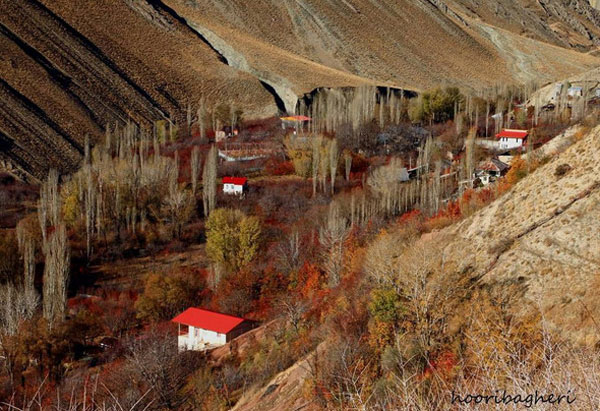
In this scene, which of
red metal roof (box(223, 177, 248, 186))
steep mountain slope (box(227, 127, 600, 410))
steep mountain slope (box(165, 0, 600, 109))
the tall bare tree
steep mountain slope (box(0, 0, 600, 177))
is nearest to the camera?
steep mountain slope (box(227, 127, 600, 410))

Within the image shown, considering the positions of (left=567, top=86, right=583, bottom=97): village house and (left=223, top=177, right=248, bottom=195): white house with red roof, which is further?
(left=567, top=86, right=583, bottom=97): village house

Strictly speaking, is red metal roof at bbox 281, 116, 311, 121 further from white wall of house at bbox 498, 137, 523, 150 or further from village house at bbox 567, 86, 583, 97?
village house at bbox 567, 86, 583, 97

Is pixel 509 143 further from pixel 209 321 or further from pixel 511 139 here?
pixel 209 321

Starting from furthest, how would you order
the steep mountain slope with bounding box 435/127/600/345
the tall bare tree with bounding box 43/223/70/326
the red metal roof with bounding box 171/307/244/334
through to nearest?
the tall bare tree with bounding box 43/223/70/326, the red metal roof with bounding box 171/307/244/334, the steep mountain slope with bounding box 435/127/600/345

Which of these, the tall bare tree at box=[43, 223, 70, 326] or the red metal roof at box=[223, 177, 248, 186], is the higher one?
the red metal roof at box=[223, 177, 248, 186]

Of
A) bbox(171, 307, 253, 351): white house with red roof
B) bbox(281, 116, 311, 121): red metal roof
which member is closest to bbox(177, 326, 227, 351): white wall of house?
bbox(171, 307, 253, 351): white house with red roof

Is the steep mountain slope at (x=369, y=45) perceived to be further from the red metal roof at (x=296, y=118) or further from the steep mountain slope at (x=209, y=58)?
the red metal roof at (x=296, y=118)
